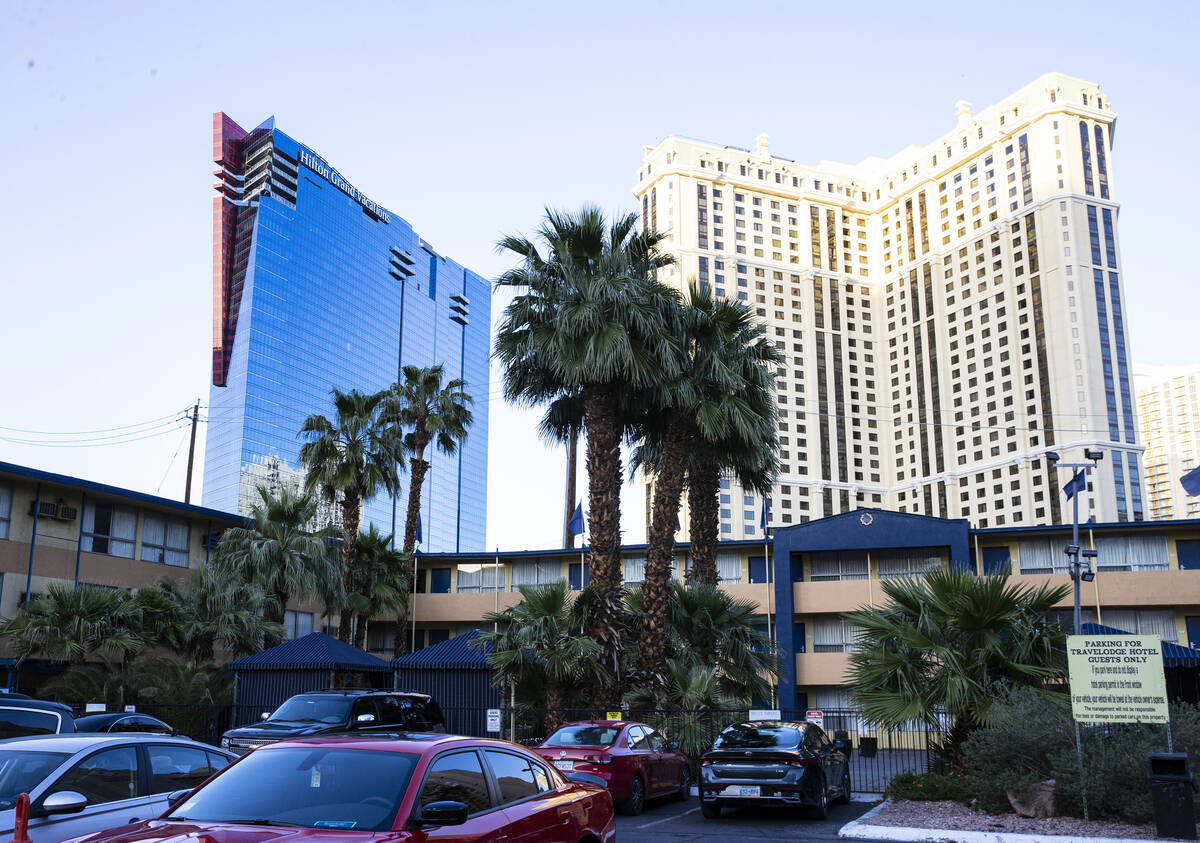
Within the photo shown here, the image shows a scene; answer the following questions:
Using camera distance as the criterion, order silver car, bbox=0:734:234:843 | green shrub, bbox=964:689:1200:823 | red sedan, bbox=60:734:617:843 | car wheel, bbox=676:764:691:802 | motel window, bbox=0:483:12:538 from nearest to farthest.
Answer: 1. red sedan, bbox=60:734:617:843
2. silver car, bbox=0:734:234:843
3. green shrub, bbox=964:689:1200:823
4. car wheel, bbox=676:764:691:802
5. motel window, bbox=0:483:12:538

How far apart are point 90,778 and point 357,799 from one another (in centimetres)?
315

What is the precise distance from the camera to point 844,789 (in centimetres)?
1769

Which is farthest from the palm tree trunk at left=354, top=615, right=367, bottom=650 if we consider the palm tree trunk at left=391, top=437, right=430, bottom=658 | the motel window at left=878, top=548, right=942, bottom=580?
the motel window at left=878, top=548, right=942, bottom=580

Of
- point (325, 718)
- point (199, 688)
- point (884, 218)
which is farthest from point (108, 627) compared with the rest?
point (884, 218)

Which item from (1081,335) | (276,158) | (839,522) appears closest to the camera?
(839,522)

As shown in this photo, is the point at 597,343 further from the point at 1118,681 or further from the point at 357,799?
the point at 357,799

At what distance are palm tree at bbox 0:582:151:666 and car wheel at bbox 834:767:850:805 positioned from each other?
19.7m

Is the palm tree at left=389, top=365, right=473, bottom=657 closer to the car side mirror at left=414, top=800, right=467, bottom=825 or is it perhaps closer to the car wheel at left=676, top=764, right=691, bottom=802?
the car wheel at left=676, top=764, right=691, bottom=802

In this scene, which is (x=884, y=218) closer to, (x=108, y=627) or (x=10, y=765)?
(x=108, y=627)

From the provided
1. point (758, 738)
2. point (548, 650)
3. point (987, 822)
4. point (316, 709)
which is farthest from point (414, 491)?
point (987, 822)

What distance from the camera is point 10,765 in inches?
305

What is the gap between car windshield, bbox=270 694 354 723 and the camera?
1681 centimetres

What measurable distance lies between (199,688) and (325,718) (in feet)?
41.2

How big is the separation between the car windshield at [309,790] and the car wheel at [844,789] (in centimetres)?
1301
